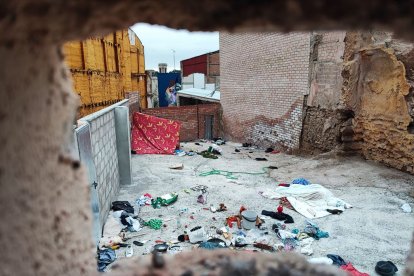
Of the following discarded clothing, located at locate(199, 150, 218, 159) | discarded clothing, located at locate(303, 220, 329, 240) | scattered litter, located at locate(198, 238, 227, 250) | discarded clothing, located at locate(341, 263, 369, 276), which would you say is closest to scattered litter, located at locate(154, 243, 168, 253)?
scattered litter, located at locate(198, 238, 227, 250)

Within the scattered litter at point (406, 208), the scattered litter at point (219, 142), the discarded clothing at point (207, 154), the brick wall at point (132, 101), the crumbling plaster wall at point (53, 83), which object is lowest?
the scattered litter at point (219, 142)

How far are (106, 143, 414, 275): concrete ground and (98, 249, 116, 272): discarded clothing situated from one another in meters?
0.14

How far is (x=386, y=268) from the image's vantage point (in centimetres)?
369

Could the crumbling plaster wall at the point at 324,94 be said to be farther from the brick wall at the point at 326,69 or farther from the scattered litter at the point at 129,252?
the scattered litter at the point at 129,252

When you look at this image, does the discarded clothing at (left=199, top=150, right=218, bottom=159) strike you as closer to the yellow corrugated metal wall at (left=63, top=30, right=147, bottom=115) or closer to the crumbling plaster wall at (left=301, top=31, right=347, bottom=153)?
the crumbling plaster wall at (left=301, top=31, right=347, bottom=153)

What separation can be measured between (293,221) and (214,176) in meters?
2.91

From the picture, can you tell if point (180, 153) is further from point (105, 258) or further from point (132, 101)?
point (105, 258)

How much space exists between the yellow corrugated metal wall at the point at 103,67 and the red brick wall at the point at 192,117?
1.89 metres

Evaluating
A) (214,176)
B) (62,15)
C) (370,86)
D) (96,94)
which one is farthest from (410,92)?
(62,15)

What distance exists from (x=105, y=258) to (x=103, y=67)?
534cm

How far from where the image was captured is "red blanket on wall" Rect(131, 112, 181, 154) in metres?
10.3

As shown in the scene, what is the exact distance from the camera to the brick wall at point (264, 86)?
9586mm

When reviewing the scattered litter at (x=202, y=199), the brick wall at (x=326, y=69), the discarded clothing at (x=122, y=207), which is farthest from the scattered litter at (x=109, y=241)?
the brick wall at (x=326, y=69)

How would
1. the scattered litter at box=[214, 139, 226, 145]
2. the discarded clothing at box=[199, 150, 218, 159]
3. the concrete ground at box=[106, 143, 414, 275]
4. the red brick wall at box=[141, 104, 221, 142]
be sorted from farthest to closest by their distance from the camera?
the red brick wall at box=[141, 104, 221, 142] < the scattered litter at box=[214, 139, 226, 145] < the discarded clothing at box=[199, 150, 218, 159] < the concrete ground at box=[106, 143, 414, 275]
